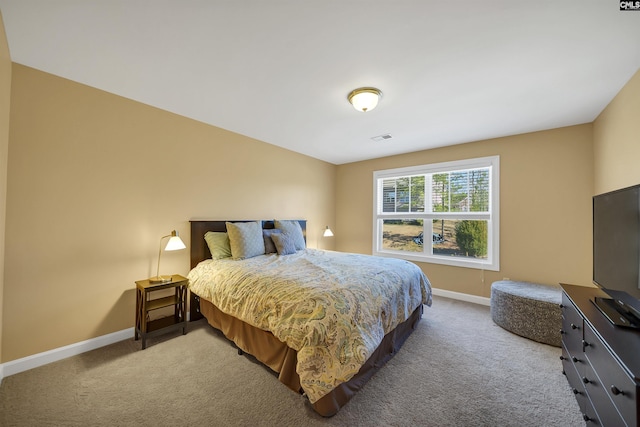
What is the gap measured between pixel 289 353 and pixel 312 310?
0.40m

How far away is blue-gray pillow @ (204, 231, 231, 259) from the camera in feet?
9.47

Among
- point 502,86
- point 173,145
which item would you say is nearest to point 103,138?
point 173,145

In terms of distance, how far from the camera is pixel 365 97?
7.19ft

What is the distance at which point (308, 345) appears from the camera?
151cm

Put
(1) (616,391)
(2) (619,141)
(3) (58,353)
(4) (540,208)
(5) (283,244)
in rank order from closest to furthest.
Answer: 1. (1) (616,391)
2. (3) (58,353)
3. (2) (619,141)
4. (4) (540,208)
5. (5) (283,244)

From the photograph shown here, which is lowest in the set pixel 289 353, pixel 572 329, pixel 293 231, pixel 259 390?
pixel 259 390

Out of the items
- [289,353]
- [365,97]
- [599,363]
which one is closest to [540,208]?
[599,363]

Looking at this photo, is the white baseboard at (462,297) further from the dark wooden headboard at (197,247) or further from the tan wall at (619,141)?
the dark wooden headboard at (197,247)

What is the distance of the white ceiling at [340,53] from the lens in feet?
4.54

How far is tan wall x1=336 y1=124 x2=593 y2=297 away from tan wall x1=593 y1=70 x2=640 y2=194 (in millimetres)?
204

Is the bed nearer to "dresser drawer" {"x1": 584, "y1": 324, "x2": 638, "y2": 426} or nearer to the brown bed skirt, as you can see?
the brown bed skirt

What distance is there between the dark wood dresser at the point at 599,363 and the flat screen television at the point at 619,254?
98mm

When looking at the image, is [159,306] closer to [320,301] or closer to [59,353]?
[59,353]

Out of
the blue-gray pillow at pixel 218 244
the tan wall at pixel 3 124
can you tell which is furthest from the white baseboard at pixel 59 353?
the blue-gray pillow at pixel 218 244
